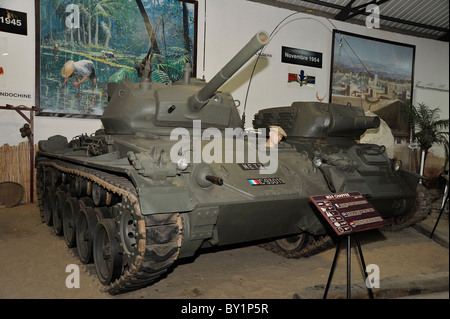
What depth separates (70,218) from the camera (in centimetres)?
604

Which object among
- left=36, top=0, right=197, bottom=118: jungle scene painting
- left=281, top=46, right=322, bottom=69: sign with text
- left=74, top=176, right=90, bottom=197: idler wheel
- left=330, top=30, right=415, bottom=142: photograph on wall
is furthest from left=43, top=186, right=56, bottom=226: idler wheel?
left=330, top=30, right=415, bottom=142: photograph on wall

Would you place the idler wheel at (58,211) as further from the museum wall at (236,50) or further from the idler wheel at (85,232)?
the museum wall at (236,50)

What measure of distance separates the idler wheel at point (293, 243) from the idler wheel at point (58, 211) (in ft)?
12.2

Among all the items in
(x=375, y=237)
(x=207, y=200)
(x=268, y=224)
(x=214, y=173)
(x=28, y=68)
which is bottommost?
(x=375, y=237)

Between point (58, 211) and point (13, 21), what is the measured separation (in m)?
4.88

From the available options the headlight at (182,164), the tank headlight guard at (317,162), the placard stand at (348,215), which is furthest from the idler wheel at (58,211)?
the placard stand at (348,215)

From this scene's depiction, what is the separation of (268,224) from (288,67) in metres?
8.37

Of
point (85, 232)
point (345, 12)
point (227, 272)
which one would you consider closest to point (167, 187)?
point (227, 272)

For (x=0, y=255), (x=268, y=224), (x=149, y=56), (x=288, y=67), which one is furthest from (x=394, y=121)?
(x=0, y=255)

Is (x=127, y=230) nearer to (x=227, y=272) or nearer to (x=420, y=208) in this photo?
(x=227, y=272)

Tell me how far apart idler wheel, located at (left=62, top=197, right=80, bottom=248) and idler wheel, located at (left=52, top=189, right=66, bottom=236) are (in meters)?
0.22

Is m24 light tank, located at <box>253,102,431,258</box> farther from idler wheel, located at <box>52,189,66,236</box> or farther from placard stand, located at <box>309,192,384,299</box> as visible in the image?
idler wheel, located at <box>52,189,66,236</box>
